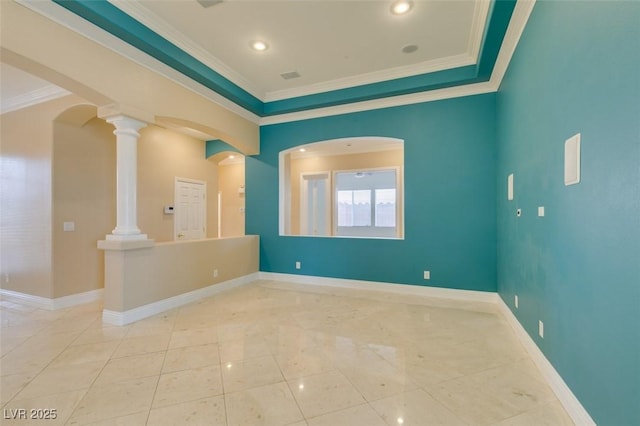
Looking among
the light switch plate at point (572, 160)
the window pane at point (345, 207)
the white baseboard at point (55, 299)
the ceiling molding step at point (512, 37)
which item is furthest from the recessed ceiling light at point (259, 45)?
the window pane at point (345, 207)

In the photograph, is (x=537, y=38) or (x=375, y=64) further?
(x=375, y=64)

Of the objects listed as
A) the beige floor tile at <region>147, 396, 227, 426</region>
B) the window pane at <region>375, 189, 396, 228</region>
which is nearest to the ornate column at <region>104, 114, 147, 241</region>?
the beige floor tile at <region>147, 396, 227, 426</region>

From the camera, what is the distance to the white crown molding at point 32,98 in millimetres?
4125

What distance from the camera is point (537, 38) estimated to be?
2340mm

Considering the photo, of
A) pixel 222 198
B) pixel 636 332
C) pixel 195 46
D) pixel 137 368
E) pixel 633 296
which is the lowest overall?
pixel 137 368

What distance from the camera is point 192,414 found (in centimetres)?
182

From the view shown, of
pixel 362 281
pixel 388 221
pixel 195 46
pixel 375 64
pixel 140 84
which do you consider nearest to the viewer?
pixel 140 84

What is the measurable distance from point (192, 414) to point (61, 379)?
125 cm

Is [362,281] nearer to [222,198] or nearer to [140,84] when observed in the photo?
[140,84]

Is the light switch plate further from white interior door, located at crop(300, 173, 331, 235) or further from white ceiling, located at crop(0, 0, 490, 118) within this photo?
white interior door, located at crop(300, 173, 331, 235)

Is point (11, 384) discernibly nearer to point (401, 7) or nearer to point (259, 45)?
point (259, 45)

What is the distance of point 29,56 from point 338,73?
348 centimetres

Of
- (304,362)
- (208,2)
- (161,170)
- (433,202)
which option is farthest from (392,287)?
(161,170)

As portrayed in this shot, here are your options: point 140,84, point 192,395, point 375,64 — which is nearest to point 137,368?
point 192,395
